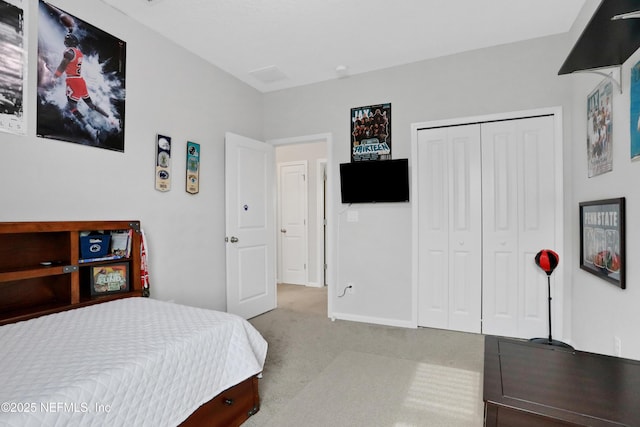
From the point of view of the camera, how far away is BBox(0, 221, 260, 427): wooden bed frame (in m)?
1.83

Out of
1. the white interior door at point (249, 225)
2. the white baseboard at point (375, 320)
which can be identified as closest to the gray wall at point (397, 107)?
the white baseboard at point (375, 320)

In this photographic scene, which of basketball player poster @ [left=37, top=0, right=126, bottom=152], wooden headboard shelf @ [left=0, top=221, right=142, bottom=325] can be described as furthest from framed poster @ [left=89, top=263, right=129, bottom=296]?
basketball player poster @ [left=37, top=0, right=126, bottom=152]

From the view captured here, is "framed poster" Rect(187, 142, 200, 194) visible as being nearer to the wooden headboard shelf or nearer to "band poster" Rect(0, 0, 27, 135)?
the wooden headboard shelf

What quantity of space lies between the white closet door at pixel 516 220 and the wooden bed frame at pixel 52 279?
241 cm

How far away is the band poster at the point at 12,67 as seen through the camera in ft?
6.29

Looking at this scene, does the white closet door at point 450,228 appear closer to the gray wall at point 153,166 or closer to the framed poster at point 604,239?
the framed poster at point 604,239

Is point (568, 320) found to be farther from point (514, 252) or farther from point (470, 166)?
point (470, 166)

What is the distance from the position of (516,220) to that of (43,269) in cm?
366

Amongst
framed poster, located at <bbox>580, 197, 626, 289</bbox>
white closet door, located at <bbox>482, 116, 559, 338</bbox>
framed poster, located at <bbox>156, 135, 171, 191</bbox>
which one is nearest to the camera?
framed poster, located at <bbox>580, 197, 626, 289</bbox>

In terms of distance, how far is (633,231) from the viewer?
5.61 feet

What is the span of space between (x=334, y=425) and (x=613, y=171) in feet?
7.22

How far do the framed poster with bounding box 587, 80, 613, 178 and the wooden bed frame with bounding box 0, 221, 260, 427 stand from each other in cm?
257

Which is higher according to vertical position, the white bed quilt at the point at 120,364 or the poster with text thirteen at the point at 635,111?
the poster with text thirteen at the point at 635,111

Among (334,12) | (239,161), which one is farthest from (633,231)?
(239,161)
